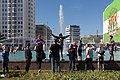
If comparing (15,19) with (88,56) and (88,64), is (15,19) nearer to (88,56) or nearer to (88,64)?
(88,64)

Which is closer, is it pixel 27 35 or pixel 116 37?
pixel 116 37

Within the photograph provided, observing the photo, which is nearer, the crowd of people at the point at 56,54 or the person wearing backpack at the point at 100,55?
the crowd of people at the point at 56,54

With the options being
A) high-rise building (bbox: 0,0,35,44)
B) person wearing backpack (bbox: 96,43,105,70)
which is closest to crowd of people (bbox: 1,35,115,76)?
person wearing backpack (bbox: 96,43,105,70)

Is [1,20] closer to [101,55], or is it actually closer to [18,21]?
[18,21]

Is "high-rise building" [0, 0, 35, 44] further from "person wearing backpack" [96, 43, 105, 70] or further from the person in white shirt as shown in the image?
the person in white shirt

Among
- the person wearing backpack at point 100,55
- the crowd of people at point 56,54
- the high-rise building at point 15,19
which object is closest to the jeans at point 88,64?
the crowd of people at point 56,54

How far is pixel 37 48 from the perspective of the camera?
15.3 metres

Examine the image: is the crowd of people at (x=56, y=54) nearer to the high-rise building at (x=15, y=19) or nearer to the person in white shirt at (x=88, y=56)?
the person in white shirt at (x=88, y=56)

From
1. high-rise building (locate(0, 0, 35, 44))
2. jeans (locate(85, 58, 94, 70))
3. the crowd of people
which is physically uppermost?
high-rise building (locate(0, 0, 35, 44))

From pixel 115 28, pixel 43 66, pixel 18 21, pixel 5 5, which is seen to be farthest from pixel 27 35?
pixel 43 66

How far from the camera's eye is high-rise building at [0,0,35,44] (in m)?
143

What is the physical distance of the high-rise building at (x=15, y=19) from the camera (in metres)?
143

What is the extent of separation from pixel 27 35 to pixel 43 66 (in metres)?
128

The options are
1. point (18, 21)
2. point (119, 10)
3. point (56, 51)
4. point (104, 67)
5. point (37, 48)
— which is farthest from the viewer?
point (18, 21)
